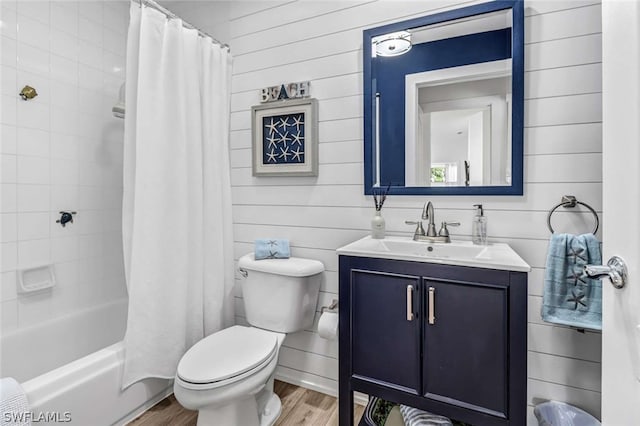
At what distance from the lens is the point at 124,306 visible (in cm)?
239

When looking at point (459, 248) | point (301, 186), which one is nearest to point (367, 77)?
point (301, 186)

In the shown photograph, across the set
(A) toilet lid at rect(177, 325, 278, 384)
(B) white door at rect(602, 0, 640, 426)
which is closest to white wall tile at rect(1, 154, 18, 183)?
(A) toilet lid at rect(177, 325, 278, 384)

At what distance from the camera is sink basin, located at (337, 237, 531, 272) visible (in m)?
1.16

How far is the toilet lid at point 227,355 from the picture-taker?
133cm

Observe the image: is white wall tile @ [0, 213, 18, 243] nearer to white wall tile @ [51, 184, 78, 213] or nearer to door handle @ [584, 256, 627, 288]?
white wall tile @ [51, 184, 78, 213]

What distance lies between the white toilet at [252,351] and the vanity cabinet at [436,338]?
0.38 metres

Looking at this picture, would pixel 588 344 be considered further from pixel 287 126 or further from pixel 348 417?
pixel 287 126

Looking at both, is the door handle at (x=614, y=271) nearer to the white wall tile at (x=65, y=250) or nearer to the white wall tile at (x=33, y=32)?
the white wall tile at (x=65, y=250)

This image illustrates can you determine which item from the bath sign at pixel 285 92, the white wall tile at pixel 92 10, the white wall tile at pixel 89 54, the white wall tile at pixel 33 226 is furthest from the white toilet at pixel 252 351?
the white wall tile at pixel 92 10

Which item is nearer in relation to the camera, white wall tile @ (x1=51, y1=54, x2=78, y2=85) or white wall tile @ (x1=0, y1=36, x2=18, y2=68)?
white wall tile @ (x1=0, y1=36, x2=18, y2=68)

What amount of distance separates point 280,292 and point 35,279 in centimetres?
145

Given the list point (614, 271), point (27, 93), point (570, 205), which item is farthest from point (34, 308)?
point (570, 205)

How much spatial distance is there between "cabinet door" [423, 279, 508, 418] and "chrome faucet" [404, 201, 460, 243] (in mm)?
371

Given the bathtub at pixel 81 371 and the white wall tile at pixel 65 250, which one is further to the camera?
the white wall tile at pixel 65 250
